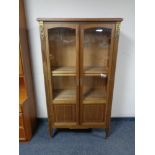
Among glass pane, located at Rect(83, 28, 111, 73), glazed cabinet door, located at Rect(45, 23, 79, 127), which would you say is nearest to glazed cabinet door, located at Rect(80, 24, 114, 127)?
glass pane, located at Rect(83, 28, 111, 73)

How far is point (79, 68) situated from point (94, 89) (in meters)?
0.51

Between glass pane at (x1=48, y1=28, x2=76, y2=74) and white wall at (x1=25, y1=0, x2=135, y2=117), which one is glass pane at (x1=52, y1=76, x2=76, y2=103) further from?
white wall at (x1=25, y1=0, x2=135, y2=117)

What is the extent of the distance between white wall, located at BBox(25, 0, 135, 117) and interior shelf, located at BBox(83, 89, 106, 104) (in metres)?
0.40

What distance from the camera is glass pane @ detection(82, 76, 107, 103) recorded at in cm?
197

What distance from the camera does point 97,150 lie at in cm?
196

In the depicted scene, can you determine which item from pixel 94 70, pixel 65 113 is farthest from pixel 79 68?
pixel 65 113

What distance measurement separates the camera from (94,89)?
7.10ft

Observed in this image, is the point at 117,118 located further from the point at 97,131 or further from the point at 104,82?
the point at 104,82

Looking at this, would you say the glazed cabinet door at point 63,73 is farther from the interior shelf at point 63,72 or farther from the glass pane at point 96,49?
the glass pane at point 96,49

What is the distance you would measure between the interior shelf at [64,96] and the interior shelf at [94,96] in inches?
6.9

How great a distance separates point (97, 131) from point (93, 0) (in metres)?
1.94

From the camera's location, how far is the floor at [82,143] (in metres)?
1.95
